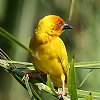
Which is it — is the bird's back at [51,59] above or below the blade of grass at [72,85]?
below

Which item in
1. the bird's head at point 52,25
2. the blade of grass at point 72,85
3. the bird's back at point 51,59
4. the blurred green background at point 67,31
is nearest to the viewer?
the blade of grass at point 72,85

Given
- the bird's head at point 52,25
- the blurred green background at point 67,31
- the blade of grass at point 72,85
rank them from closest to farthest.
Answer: the blade of grass at point 72,85 → the blurred green background at point 67,31 → the bird's head at point 52,25

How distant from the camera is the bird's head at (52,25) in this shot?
84.6 inches

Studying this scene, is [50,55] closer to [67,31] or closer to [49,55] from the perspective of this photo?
[49,55]

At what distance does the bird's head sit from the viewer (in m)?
2.15

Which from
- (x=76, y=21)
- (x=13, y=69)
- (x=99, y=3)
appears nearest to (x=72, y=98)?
(x=13, y=69)

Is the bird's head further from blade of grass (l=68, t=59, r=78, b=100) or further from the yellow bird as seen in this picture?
blade of grass (l=68, t=59, r=78, b=100)

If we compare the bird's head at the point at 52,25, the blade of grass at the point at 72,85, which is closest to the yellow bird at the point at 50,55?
the bird's head at the point at 52,25

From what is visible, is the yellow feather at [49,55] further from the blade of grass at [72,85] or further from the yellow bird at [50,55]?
the blade of grass at [72,85]

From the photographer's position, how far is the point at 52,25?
7.39ft

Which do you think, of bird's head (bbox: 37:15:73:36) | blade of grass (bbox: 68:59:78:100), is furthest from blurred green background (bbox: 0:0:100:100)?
blade of grass (bbox: 68:59:78:100)

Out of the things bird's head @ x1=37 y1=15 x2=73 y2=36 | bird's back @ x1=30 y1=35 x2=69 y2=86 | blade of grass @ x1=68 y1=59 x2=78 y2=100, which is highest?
blade of grass @ x1=68 y1=59 x2=78 y2=100

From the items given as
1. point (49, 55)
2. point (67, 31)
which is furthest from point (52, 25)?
point (49, 55)

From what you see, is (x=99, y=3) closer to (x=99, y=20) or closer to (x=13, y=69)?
(x=99, y=20)
